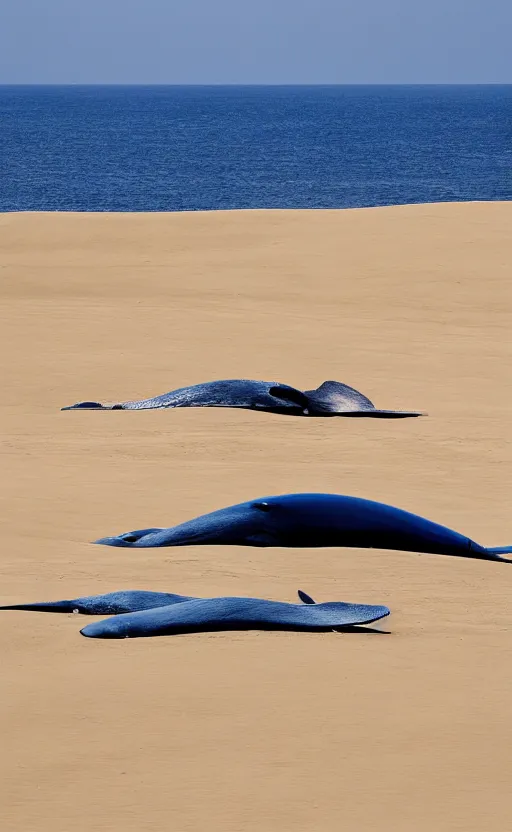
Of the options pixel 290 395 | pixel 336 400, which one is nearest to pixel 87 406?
pixel 290 395

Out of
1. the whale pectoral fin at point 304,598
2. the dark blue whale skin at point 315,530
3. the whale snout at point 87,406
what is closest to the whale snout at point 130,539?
the dark blue whale skin at point 315,530

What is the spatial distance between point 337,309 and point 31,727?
13242mm

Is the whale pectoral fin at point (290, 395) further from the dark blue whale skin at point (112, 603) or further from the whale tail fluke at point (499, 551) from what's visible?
the dark blue whale skin at point (112, 603)

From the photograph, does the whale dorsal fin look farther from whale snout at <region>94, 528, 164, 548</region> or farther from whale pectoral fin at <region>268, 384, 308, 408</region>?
whale snout at <region>94, 528, 164, 548</region>

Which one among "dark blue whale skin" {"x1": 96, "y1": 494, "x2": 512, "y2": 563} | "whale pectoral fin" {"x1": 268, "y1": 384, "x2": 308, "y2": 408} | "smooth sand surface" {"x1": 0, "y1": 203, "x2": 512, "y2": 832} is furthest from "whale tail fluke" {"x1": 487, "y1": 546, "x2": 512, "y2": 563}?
"whale pectoral fin" {"x1": 268, "y1": 384, "x2": 308, "y2": 408}

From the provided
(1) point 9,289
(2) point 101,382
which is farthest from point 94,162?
(2) point 101,382

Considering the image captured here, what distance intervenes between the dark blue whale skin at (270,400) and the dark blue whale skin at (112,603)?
16.9ft

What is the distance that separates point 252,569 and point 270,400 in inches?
182

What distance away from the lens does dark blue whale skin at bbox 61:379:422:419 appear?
10789mm

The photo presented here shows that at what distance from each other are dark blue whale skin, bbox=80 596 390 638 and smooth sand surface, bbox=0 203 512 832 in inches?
2.5

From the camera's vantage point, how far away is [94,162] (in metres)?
81.9

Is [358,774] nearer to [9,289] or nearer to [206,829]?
[206,829]

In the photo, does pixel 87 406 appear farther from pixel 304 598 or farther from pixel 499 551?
pixel 304 598

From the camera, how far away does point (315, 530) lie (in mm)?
6824
